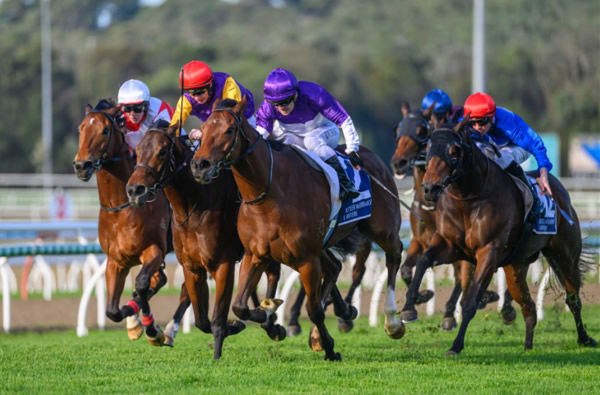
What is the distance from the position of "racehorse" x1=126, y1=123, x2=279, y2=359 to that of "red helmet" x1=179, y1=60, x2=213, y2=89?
33 cm

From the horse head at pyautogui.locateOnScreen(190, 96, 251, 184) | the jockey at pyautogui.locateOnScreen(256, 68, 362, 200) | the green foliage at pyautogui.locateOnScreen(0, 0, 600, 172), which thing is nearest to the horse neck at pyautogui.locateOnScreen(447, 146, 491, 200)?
the jockey at pyautogui.locateOnScreen(256, 68, 362, 200)

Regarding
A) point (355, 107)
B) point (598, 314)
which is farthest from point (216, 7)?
point (598, 314)

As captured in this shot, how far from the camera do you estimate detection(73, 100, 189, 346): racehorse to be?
700 centimetres

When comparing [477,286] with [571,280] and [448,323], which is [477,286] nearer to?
[571,280]

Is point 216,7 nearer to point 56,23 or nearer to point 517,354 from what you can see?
point 56,23

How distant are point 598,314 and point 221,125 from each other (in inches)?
253

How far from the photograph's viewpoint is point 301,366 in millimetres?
6477

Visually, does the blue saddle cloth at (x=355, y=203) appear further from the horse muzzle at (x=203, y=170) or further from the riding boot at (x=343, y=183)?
the horse muzzle at (x=203, y=170)

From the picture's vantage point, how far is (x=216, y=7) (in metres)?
88.2

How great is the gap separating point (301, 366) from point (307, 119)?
171 centimetres

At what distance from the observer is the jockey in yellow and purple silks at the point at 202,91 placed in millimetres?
6699

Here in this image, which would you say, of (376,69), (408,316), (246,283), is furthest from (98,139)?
(376,69)

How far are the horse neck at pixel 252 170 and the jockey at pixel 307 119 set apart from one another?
59 centimetres

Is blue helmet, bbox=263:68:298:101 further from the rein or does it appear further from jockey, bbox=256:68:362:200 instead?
the rein
